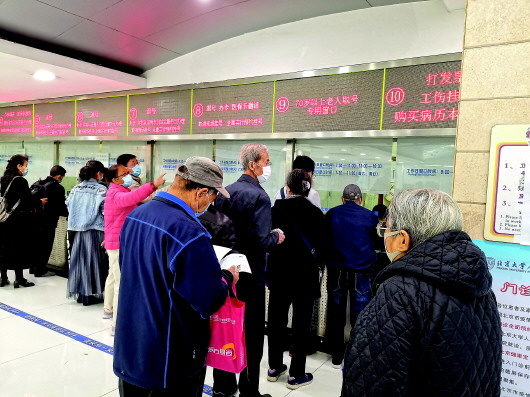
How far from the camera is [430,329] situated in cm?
98

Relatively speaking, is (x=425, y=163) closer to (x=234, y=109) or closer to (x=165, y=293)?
(x=234, y=109)

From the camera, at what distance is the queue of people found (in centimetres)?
98

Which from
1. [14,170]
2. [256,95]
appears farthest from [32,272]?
[256,95]

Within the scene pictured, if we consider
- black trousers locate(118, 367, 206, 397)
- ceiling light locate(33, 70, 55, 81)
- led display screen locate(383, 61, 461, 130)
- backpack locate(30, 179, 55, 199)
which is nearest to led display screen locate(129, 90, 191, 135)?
ceiling light locate(33, 70, 55, 81)

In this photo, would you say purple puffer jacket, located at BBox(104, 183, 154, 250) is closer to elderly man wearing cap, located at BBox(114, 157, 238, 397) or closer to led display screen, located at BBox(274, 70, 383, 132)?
led display screen, located at BBox(274, 70, 383, 132)

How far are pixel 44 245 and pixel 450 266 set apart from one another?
541 cm

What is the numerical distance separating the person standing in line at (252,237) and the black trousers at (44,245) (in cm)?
377

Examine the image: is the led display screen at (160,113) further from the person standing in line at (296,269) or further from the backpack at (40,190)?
the person standing in line at (296,269)

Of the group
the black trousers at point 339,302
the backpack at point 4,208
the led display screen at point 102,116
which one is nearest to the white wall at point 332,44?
the led display screen at point 102,116

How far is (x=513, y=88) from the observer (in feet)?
4.63

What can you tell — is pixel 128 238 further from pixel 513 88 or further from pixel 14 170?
pixel 14 170

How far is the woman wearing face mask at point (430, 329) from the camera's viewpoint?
3.20 feet

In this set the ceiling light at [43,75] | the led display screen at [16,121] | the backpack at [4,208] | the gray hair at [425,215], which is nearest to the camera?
the gray hair at [425,215]

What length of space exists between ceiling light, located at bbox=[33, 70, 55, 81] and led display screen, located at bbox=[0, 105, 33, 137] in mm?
1892
